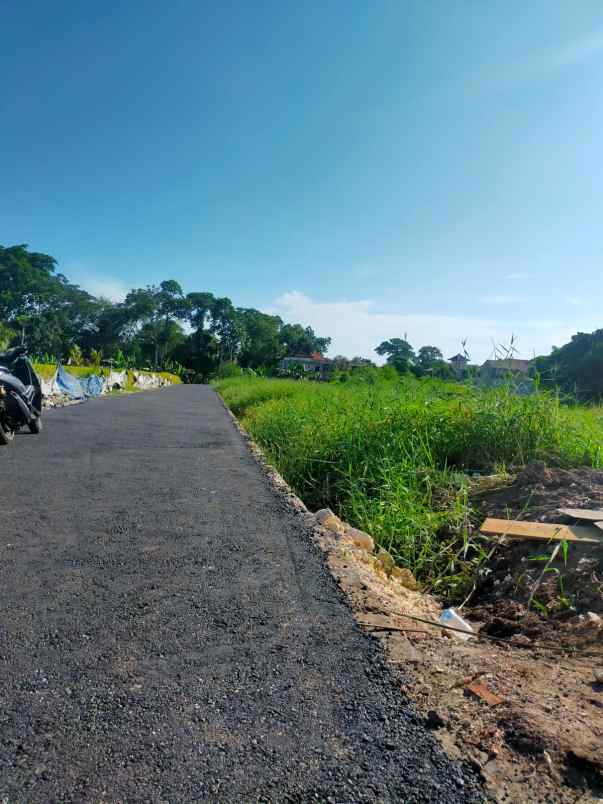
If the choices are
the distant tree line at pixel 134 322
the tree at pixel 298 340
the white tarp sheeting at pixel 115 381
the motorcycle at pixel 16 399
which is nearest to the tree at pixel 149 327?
the distant tree line at pixel 134 322

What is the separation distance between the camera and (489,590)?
3779mm

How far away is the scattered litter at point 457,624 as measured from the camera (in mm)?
2727

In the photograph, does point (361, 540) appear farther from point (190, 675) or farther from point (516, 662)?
point (190, 675)

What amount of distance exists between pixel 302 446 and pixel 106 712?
5999 millimetres

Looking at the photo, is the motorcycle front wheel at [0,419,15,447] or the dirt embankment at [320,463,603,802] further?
the motorcycle front wheel at [0,419,15,447]

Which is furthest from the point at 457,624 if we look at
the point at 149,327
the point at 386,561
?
the point at 149,327

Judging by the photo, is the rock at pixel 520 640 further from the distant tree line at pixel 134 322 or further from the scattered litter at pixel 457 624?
the distant tree line at pixel 134 322

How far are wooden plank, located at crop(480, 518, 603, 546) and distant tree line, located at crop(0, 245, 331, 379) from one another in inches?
2840

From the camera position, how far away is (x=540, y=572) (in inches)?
140

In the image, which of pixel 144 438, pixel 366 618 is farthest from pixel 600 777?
pixel 144 438

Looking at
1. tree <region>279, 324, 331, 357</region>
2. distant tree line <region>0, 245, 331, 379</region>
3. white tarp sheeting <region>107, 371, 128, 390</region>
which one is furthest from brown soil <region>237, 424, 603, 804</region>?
tree <region>279, 324, 331, 357</region>

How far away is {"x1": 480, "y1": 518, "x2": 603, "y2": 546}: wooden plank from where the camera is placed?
3574mm

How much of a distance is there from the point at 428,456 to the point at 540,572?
7.80 ft

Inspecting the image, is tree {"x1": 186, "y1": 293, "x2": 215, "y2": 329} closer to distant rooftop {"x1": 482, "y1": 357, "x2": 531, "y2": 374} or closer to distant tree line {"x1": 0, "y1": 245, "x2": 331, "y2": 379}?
distant tree line {"x1": 0, "y1": 245, "x2": 331, "y2": 379}
